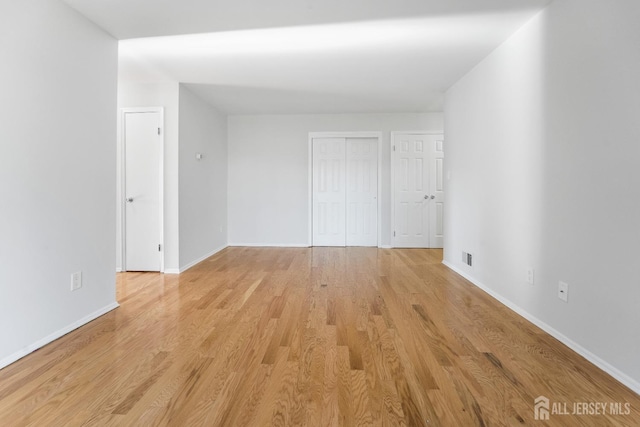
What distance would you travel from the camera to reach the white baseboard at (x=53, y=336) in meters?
1.82

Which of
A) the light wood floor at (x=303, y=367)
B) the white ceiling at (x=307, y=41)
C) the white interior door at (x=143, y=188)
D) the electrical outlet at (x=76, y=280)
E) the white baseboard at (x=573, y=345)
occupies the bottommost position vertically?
the light wood floor at (x=303, y=367)

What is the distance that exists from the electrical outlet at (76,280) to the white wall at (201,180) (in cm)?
160

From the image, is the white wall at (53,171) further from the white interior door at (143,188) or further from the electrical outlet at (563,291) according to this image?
the electrical outlet at (563,291)

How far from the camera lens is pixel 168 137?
12.8 ft

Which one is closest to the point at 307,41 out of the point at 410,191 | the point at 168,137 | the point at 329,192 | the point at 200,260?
the point at 168,137

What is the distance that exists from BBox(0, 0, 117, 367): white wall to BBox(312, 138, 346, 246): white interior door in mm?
3451

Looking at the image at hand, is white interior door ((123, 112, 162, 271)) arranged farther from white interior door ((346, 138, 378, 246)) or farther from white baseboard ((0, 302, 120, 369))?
white interior door ((346, 138, 378, 246))

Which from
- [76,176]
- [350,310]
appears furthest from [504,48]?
[76,176]

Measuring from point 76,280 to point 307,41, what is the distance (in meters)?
2.70

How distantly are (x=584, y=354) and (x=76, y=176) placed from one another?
3607 mm

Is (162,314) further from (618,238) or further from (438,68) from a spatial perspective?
(438,68)

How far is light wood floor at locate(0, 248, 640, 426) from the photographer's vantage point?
4.53ft

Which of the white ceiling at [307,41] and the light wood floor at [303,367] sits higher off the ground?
the white ceiling at [307,41]

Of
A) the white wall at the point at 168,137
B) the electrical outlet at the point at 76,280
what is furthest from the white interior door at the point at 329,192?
the electrical outlet at the point at 76,280
